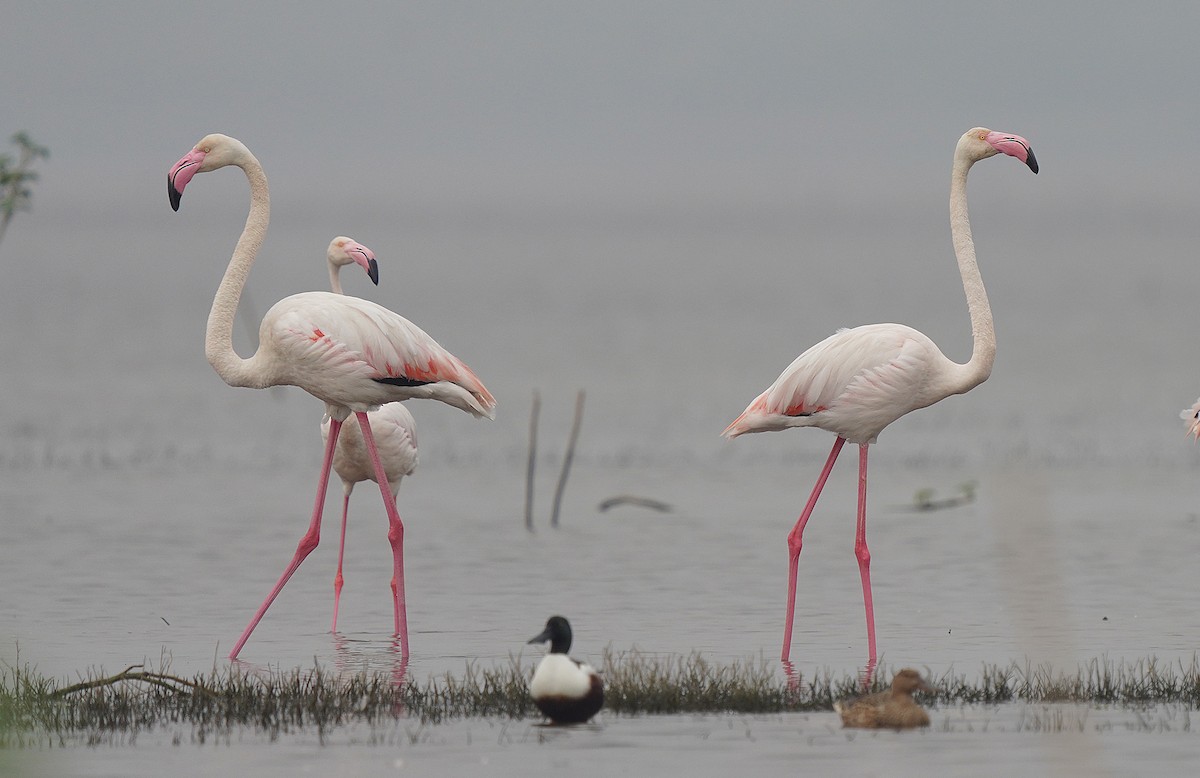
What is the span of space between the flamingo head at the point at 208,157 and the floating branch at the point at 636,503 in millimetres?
→ 9410

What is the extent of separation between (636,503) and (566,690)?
38.8 ft

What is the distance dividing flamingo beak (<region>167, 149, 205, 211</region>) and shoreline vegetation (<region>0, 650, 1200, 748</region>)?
2757mm

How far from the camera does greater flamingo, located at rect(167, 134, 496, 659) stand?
13.1 m

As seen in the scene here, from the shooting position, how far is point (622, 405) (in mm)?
38969

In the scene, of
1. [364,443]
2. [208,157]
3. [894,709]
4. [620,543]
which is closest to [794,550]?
[364,443]

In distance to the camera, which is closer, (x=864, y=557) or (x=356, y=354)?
(x=356, y=354)

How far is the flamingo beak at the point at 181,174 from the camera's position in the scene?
12.6 m

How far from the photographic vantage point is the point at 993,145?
44.6ft

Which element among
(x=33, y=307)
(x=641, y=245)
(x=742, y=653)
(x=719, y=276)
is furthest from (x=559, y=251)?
(x=742, y=653)

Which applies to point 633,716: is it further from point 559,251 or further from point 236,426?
point 559,251

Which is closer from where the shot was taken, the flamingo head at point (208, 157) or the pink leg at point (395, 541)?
the flamingo head at point (208, 157)

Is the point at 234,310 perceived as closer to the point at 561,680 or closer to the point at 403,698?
the point at 403,698

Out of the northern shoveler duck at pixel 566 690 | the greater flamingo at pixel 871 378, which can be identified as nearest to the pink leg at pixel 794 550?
the greater flamingo at pixel 871 378

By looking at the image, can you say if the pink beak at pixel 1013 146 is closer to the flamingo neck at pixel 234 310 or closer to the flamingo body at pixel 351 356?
the flamingo body at pixel 351 356
